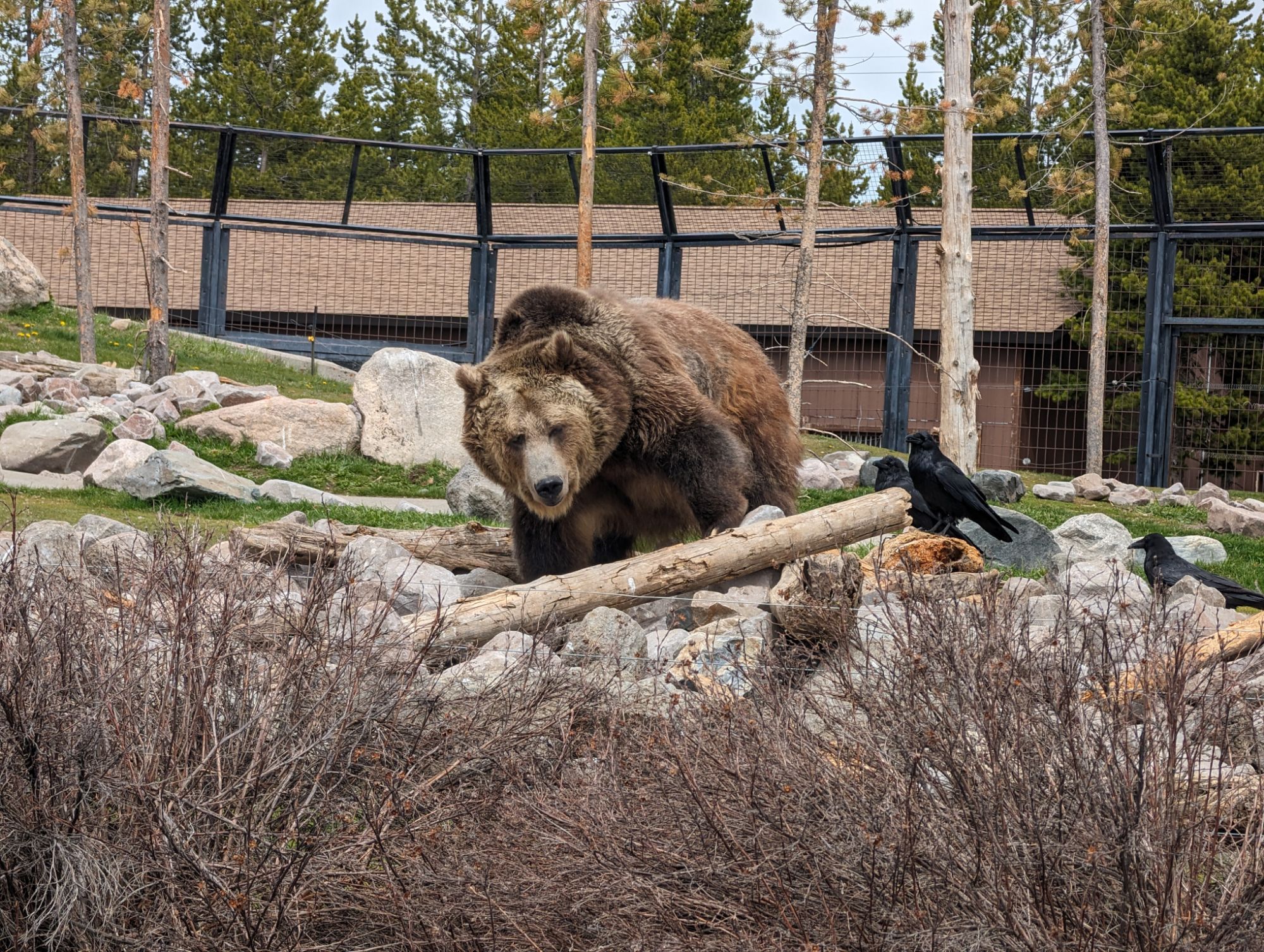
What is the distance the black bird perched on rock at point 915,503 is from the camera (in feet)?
25.0

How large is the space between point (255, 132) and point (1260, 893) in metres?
17.5

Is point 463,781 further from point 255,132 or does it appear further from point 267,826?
point 255,132

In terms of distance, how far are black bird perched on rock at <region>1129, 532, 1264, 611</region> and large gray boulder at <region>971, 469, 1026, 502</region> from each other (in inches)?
194

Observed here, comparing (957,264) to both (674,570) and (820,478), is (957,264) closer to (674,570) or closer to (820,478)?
(820,478)

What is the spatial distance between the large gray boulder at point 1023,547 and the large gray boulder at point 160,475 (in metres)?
5.16

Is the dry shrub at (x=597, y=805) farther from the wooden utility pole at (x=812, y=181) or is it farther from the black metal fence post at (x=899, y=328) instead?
the black metal fence post at (x=899, y=328)

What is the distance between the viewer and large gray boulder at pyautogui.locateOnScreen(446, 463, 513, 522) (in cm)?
932

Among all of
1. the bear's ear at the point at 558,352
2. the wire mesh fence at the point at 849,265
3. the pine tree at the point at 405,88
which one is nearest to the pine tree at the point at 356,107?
the pine tree at the point at 405,88

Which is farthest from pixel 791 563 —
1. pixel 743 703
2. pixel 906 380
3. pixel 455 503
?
pixel 906 380

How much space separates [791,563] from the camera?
511 centimetres

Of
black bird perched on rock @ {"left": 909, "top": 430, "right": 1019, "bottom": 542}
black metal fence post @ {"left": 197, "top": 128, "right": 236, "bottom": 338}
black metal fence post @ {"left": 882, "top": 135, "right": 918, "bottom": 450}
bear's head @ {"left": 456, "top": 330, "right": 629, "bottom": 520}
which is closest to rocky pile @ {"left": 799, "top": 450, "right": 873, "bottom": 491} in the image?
black metal fence post @ {"left": 882, "top": 135, "right": 918, "bottom": 450}

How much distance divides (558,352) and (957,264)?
6249 millimetres

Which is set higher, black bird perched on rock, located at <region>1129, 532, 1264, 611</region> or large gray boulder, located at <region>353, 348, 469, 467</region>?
large gray boulder, located at <region>353, 348, 469, 467</region>

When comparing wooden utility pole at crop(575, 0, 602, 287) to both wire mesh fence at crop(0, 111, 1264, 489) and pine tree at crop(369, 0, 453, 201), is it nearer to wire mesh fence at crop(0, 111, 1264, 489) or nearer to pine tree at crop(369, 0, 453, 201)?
wire mesh fence at crop(0, 111, 1264, 489)
